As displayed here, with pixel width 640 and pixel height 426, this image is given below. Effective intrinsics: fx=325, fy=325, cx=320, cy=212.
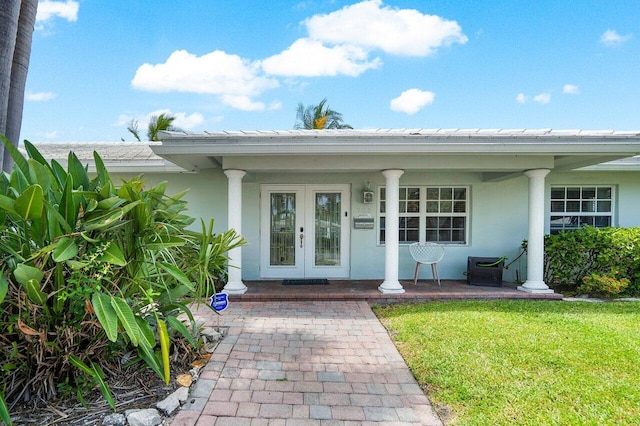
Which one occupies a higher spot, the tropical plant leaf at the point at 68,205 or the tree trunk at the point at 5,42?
the tree trunk at the point at 5,42

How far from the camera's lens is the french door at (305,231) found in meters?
7.71

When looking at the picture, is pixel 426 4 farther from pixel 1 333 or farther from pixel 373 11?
pixel 1 333

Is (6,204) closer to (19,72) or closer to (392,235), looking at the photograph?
(19,72)

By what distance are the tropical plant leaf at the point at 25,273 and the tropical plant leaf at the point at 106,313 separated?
366mm

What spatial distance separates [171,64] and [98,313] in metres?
32.3

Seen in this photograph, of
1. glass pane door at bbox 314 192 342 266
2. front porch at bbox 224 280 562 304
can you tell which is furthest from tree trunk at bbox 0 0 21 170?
glass pane door at bbox 314 192 342 266

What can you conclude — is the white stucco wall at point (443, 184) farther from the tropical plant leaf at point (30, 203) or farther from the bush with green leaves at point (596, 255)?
the tropical plant leaf at point (30, 203)

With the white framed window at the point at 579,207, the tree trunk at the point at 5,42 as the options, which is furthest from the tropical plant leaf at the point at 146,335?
the white framed window at the point at 579,207

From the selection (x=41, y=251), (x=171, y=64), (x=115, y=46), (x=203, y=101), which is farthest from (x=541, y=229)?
(x=171, y=64)

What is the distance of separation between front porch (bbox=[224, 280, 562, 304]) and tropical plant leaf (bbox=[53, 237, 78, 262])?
13.4ft

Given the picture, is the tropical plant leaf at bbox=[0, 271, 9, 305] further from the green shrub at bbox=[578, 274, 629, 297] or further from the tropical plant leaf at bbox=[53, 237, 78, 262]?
the green shrub at bbox=[578, 274, 629, 297]

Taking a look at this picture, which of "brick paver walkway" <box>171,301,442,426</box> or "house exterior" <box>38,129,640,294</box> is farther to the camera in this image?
"house exterior" <box>38,129,640,294</box>

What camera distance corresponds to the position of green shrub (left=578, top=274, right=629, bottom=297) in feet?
20.8

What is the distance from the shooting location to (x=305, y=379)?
3203 millimetres
